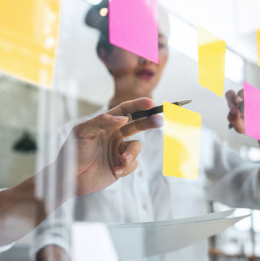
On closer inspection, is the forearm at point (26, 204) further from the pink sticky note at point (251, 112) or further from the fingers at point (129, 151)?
the pink sticky note at point (251, 112)

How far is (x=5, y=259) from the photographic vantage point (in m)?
0.25

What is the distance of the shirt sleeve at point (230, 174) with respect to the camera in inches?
17.9

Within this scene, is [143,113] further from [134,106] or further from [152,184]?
[152,184]

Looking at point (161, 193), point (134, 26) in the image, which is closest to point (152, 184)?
point (161, 193)

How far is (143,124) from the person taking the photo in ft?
0.88

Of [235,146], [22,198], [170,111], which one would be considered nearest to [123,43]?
[170,111]

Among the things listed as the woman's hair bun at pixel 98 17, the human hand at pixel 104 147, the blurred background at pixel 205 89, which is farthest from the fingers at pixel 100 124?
the woman's hair bun at pixel 98 17

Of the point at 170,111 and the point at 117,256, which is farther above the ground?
the point at 170,111

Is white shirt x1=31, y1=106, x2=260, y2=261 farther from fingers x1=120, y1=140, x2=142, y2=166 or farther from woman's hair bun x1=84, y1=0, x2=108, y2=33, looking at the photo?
woman's hair bun x1=84, y1=0, x2=108, y2=33

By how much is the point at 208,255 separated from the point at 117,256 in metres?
0.22

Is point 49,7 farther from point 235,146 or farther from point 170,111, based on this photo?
point 235,146

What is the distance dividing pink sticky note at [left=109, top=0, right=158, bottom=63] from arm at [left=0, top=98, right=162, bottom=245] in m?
0.07

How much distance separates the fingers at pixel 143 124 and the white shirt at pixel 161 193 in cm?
7

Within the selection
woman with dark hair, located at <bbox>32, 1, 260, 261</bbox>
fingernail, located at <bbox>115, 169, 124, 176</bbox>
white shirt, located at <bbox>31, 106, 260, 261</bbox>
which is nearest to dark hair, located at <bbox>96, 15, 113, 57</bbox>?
woman with dark hair, located at <bbox>32, 1, 260, 261</bbox>
